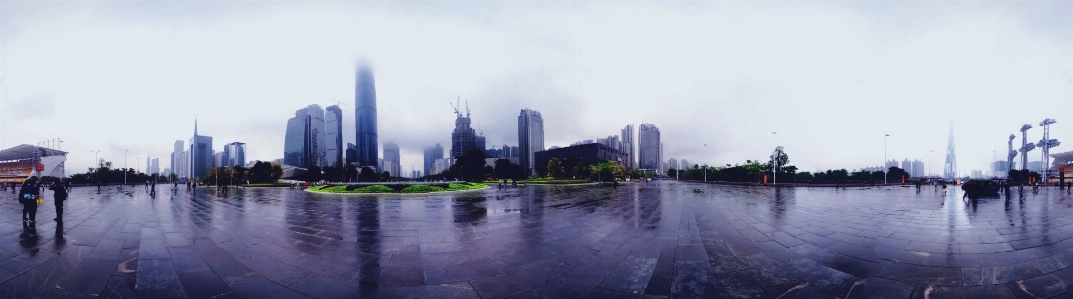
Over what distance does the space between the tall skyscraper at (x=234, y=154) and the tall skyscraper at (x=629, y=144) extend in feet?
525

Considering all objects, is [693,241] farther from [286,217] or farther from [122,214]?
[122,214]

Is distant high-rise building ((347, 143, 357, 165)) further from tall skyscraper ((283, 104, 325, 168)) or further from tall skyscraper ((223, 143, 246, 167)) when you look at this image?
tall skyscraper ((223, 143, 246, 167))

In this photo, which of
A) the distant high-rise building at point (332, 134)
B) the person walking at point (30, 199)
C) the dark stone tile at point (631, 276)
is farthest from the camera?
the distant high-rise building at point (332, 134)

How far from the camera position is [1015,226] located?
8648 millimetres

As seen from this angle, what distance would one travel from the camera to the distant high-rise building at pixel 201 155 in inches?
4262

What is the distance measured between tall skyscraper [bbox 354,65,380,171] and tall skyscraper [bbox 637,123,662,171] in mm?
136977

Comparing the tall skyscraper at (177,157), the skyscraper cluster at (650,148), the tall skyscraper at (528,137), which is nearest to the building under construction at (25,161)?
the tall skyscraper at (177,157)

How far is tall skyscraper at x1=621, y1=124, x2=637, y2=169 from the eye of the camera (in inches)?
6663

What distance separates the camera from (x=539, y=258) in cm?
571

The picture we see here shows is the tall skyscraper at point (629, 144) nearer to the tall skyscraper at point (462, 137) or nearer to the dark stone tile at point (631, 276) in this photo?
the tall skyscraper at point (462, 137)

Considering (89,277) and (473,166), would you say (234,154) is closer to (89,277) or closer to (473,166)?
(473,166)

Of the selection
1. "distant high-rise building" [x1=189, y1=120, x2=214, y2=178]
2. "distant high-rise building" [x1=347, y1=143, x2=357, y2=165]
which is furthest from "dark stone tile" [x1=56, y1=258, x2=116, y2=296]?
"distant high-rise building" [x1=347, y1=143, x2=357, y2=165]

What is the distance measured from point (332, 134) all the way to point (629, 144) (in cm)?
14995

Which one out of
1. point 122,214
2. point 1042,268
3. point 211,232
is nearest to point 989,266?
point 1042,268
